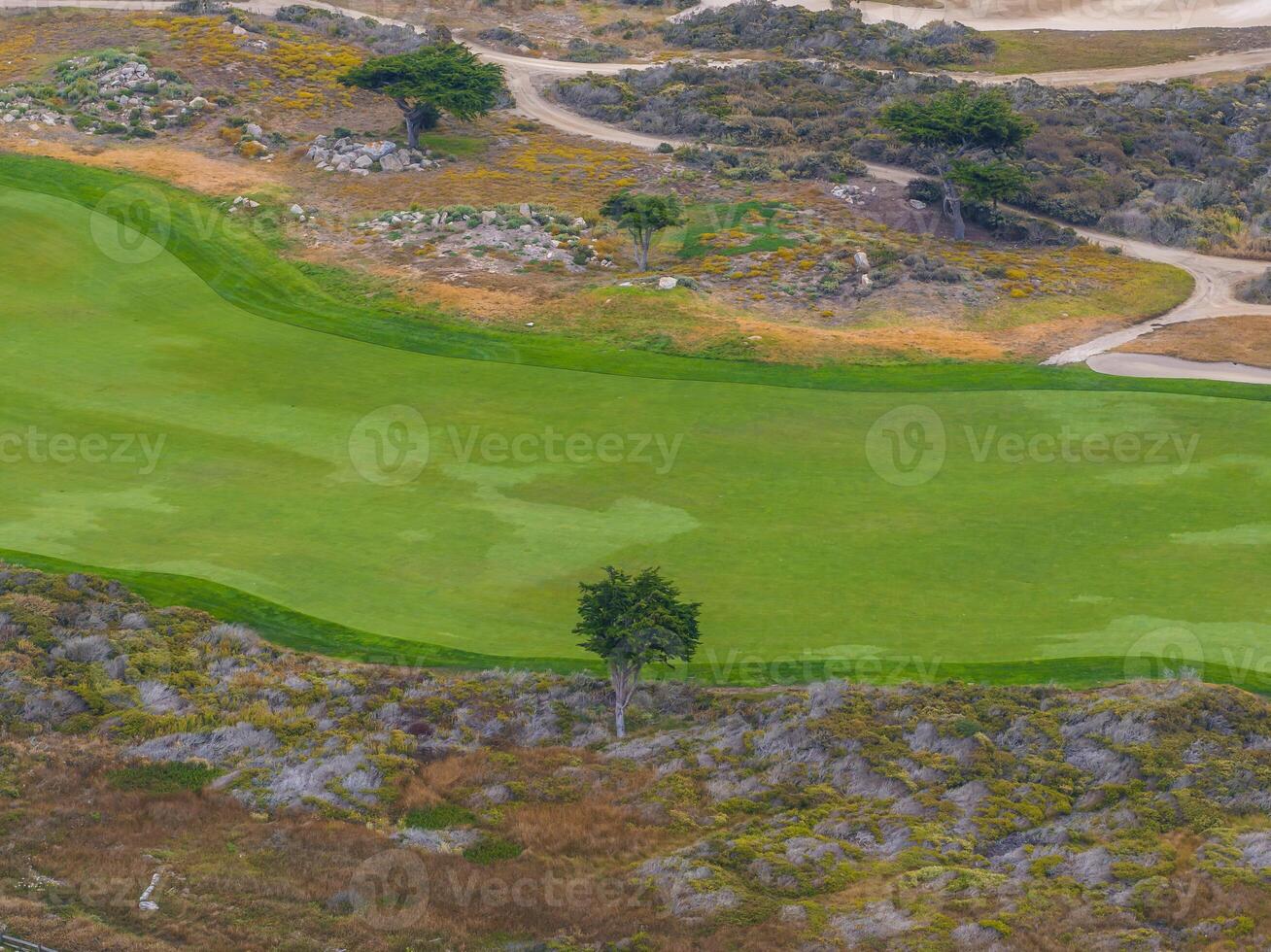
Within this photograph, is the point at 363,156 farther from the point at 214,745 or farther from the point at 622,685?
the point at 214,745

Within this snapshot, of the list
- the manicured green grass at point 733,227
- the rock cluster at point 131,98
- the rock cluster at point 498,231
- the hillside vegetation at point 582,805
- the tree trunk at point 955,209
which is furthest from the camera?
the rock cluster at point 131,98

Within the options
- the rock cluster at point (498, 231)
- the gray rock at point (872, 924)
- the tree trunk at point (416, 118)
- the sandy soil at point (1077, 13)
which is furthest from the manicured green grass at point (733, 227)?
the sandy soil at point (1077, 13)

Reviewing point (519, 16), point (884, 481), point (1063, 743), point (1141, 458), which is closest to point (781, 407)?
point (884, 481)

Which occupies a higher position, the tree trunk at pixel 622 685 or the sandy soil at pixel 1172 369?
the sandy soil at pixel 1172 369

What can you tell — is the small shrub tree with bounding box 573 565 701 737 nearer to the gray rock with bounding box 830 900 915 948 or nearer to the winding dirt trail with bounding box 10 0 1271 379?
the gray rock with bounding box 830 900 915 948

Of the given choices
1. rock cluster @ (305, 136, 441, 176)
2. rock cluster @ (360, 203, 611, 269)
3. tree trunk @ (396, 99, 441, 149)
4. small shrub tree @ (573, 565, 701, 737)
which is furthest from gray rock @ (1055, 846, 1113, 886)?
tree trunk @ (396, 99, 441, 149)

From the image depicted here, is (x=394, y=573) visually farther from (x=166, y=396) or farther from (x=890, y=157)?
(x=890, y=157)

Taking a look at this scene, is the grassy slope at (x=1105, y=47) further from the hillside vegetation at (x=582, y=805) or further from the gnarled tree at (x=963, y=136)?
the hillside vegetation at (x=582, y=805)
